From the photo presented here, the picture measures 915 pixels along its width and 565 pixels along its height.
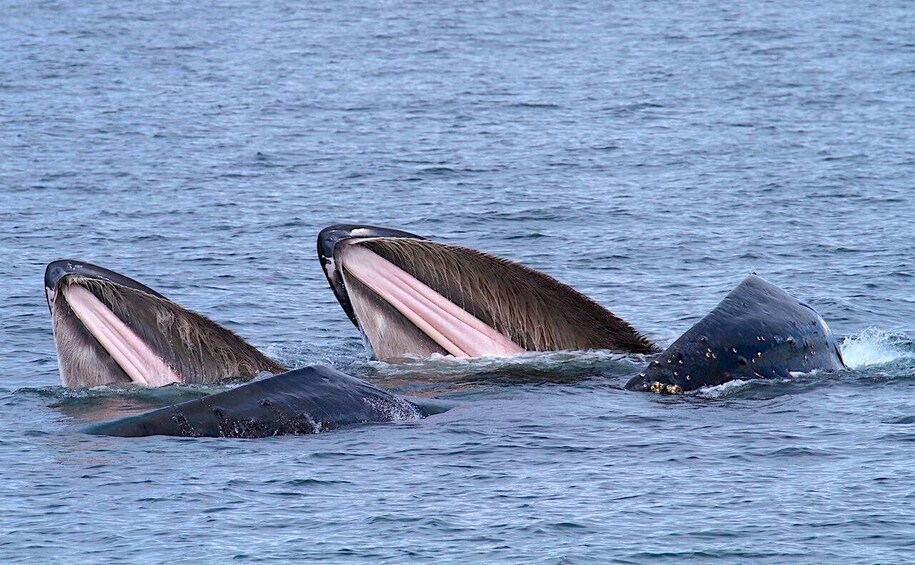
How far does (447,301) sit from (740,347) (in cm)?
342

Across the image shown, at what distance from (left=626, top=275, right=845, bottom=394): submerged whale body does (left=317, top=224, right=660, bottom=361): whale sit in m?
1.10

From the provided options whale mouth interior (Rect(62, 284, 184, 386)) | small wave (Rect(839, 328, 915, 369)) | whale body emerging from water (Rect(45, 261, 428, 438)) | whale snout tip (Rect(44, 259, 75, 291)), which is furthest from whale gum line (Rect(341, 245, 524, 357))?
small wave (Rect(839, 328, 915, 369))

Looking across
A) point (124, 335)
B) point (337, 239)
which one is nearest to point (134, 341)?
point (124, 335)

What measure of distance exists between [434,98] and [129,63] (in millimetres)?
12552

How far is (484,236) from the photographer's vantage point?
1234 inches

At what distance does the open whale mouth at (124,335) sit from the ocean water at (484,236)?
35 cm

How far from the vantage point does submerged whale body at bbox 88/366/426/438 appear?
16.4m

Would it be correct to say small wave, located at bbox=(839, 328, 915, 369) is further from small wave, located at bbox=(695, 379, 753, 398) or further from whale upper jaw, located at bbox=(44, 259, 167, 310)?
whale upper jaw, located at bbox=(44, 259, 167, 310)

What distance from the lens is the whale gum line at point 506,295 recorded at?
18.5m

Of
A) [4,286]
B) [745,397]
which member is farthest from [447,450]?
[4,286]

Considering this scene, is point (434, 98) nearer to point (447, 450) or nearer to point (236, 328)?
point (236, 328)

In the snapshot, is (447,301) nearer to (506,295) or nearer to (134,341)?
(506,295)

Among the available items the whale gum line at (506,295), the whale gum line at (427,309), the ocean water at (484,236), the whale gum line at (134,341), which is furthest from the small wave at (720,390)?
the whale gum line at (134,341)

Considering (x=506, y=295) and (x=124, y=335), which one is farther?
(x=506, y=295)
